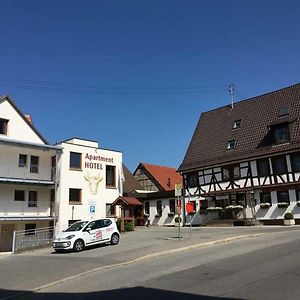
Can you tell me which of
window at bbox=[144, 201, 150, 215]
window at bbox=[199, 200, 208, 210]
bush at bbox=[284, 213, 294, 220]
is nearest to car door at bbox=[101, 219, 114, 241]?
bush at bbox=[284, 213, 294, 220]

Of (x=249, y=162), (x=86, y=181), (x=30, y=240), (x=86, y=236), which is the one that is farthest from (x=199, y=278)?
(x=249, y=162)

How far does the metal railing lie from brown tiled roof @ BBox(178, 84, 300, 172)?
59.3 ft

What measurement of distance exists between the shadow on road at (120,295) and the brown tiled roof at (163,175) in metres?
46.1

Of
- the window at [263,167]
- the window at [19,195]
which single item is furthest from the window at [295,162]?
the window at [19,195]

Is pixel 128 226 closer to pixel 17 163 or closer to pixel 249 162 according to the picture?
pixel 17 163

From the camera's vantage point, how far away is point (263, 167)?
39.1 metres

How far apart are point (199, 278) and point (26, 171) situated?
2721 centimetres

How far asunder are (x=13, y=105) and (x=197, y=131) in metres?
21.1

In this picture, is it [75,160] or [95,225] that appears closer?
[95,225]

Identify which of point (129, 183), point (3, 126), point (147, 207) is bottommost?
point (147, 207)

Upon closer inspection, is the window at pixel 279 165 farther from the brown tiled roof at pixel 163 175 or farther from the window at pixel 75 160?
the brown tiled roof at pixel 163 175

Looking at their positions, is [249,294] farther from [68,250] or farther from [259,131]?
[259,131]

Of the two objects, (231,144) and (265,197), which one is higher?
(231,144)

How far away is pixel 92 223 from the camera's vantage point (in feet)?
83.8
